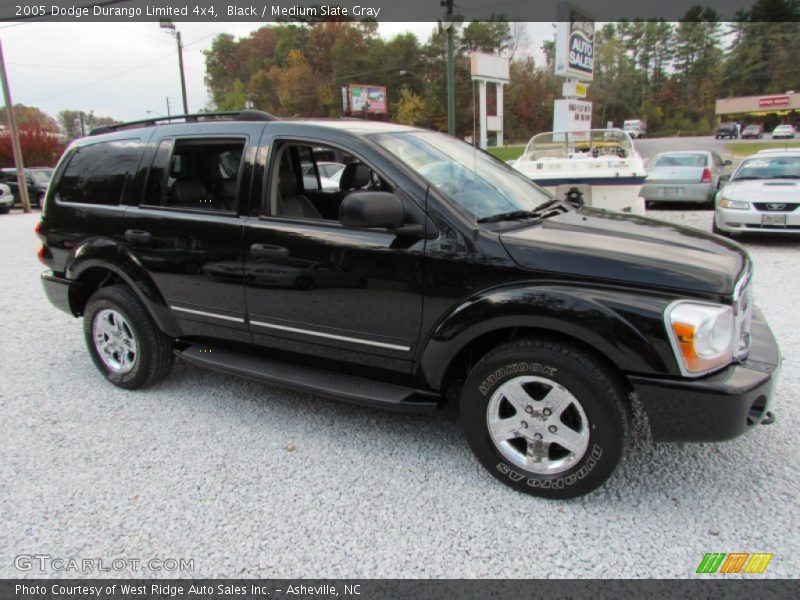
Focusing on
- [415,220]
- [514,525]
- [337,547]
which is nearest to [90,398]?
[337,547]

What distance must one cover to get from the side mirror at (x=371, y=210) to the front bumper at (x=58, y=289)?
8.71ft

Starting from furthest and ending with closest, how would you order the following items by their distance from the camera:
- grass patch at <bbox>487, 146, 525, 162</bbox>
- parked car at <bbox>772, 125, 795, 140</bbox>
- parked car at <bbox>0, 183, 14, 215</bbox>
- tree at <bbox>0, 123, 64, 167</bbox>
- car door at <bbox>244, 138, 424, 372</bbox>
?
1. parked car at <bbox>772, 125, 795, 140</bbox>
2. grass patch at <bbox>487, 146, 525, 162</bbox>
3. tree at <bbox>0, 123, 64, 167</bbox>
4. parked car at <bbox>0, 183, 14, 215</bbox>
5. car door at <bbox>244, 138, 424, 372</bbox>

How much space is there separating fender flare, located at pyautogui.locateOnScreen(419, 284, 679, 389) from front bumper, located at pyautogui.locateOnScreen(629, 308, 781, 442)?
3.7 inches

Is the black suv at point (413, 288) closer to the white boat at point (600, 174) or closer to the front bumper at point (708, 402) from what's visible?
the front bumper at point (708, 402)

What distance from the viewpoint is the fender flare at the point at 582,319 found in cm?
240

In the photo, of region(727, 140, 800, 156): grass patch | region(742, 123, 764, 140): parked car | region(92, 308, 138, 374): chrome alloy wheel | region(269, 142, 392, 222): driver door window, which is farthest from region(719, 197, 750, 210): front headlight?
region(742, 123, 764, 140): parked car

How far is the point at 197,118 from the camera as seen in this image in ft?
12.6

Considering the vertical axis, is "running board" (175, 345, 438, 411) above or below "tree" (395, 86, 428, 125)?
below

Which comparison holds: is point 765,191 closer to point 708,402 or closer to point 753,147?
point 708,402

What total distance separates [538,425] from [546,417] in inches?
2.4

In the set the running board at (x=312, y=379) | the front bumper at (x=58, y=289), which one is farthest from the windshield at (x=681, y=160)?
the front bumper at (x=58, y=289)

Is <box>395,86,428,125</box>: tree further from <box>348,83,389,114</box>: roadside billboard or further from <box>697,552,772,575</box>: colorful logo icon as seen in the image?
<box>697,552,772,575</box>: colorful logo icon

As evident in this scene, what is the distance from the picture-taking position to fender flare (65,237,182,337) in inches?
150

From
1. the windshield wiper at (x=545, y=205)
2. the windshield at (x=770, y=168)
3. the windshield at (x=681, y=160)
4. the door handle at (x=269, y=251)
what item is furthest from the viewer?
the windshield at (x=681, y=160)
